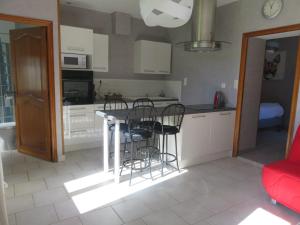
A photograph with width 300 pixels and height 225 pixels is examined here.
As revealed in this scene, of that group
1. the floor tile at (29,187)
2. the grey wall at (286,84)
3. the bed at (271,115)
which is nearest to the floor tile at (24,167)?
the floor tile at (29,187)

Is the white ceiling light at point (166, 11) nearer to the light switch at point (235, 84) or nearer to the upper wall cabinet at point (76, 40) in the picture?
the light switch at point (235, 84)

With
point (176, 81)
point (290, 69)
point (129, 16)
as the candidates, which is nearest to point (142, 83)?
point (176, 81)

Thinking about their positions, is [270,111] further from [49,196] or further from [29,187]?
[29,187]

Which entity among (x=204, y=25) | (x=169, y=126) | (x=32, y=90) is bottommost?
(x=169, y=126)

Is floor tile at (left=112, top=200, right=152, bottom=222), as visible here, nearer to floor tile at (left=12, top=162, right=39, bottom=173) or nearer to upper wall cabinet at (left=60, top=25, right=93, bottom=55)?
floor tile at (left=12, top=162, right=39, bottom=173)

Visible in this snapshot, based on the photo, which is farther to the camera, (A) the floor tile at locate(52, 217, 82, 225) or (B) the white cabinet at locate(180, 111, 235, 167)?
(B) the white cabinet at locate(180, 111, 235, 167)

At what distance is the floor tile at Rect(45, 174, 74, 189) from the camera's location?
2.72 meters

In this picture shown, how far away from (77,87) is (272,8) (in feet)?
10.6

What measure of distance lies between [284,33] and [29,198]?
3862 millimetres

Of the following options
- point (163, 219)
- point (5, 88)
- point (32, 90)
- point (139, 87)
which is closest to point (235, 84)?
point (139, 87)

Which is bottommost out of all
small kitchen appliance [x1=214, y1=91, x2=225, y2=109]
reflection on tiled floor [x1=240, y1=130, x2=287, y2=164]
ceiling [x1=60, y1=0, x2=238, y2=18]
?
reflection on tiled floor [x1=240, y1=130, x2=287, y2=164]

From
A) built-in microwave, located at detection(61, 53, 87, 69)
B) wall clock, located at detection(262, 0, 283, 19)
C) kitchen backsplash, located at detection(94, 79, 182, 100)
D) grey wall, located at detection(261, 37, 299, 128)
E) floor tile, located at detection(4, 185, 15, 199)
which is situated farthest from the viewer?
grey wall, located at detection(261, 37, 299, 128)

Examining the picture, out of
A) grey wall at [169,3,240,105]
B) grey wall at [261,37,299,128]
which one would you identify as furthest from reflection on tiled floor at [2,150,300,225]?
grey wall at [261,37,299,128]

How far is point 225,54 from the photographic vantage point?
3869mm
